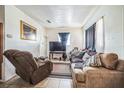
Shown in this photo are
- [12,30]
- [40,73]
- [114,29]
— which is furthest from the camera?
[12,30]

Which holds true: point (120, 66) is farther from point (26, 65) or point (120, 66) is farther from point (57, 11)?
point (57, 11)

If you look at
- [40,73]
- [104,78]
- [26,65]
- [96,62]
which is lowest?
[40,73]

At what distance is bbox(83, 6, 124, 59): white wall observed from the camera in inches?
117

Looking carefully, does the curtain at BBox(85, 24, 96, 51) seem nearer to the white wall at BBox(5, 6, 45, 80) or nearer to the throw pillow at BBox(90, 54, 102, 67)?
the throw pillow at BBox(90, 54, 102, 67)

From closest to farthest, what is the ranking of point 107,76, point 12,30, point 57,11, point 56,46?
point 107,76, point 12,30, point 57,11, point 56,46

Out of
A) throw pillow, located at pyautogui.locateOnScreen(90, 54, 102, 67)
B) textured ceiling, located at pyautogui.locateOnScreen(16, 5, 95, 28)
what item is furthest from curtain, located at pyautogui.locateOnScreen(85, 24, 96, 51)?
throw pillow, located at pyautogui.locateOnScreen(90, 54, 102, 67)

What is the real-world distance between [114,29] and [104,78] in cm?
139

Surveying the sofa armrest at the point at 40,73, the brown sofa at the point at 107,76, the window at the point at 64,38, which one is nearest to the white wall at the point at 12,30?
the sofa armrest at the point at 40,73

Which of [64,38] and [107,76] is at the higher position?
[64,38]

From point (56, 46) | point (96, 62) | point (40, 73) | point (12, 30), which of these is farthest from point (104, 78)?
point (56, 46)

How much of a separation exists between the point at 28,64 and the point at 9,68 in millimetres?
1131

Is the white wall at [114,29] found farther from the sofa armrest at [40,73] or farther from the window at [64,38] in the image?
the window at [64,38]

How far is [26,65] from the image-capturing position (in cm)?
338
